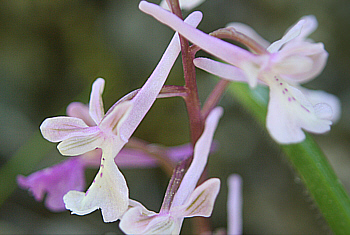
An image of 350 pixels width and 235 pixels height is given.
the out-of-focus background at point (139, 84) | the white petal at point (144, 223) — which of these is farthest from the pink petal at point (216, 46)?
the out-of-focus background at point (139, 84)

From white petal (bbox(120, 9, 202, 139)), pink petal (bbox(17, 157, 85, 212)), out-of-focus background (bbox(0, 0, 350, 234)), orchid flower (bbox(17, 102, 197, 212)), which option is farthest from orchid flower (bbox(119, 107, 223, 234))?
out-of-focus background (bbox(0, 0, 350, 234))

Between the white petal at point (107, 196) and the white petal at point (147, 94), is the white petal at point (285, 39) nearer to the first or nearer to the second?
the white petal at point (147, 94)

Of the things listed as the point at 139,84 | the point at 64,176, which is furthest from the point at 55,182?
the point at 139,84

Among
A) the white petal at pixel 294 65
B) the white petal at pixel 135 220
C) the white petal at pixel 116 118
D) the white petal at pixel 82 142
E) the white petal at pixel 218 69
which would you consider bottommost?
the white petal at pixel 135 220

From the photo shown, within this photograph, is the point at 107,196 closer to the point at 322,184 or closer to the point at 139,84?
the point at 322,184

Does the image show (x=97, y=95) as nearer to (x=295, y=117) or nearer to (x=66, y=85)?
(x=295, y=117)

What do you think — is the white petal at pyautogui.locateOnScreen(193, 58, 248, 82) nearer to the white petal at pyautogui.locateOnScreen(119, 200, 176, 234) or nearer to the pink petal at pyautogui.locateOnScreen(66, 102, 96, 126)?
the white petal at pyautogui.locateOnScreen(119, 200, 176, 234)

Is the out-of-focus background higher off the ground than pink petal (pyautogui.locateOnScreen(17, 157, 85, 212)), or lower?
higher
